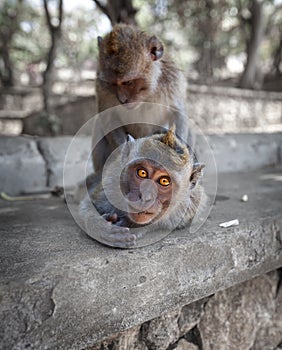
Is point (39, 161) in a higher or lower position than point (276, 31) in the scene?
lower

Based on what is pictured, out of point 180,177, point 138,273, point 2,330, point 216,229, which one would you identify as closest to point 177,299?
point 138,273

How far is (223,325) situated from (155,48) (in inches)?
75.2

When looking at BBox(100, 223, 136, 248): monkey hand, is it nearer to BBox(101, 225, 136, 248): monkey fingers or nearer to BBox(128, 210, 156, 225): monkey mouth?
BBox(101, 225, 136, 248): monkey fingers

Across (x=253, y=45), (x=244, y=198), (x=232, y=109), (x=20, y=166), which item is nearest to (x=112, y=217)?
(x=244, y=198)

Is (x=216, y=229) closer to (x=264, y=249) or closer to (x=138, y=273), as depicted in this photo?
(x=264, y=249)

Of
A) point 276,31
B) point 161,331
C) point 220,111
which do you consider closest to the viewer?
point 161,331

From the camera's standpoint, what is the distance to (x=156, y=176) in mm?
1553

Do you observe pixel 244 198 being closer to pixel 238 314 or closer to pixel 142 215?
pixel 238 314

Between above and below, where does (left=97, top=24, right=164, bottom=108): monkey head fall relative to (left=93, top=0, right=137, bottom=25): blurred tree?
below

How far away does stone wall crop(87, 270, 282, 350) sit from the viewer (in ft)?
6.00

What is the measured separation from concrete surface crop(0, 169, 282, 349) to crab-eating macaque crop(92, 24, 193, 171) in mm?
701

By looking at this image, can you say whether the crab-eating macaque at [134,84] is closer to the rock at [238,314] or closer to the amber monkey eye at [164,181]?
the amber monkey eye at [164,181]

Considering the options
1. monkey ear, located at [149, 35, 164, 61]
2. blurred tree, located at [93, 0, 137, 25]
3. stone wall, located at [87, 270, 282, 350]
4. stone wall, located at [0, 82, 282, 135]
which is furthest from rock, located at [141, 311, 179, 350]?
stone wall, located at [0, 82, 282, 135]

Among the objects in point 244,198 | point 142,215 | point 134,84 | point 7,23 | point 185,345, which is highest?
point 7,23
